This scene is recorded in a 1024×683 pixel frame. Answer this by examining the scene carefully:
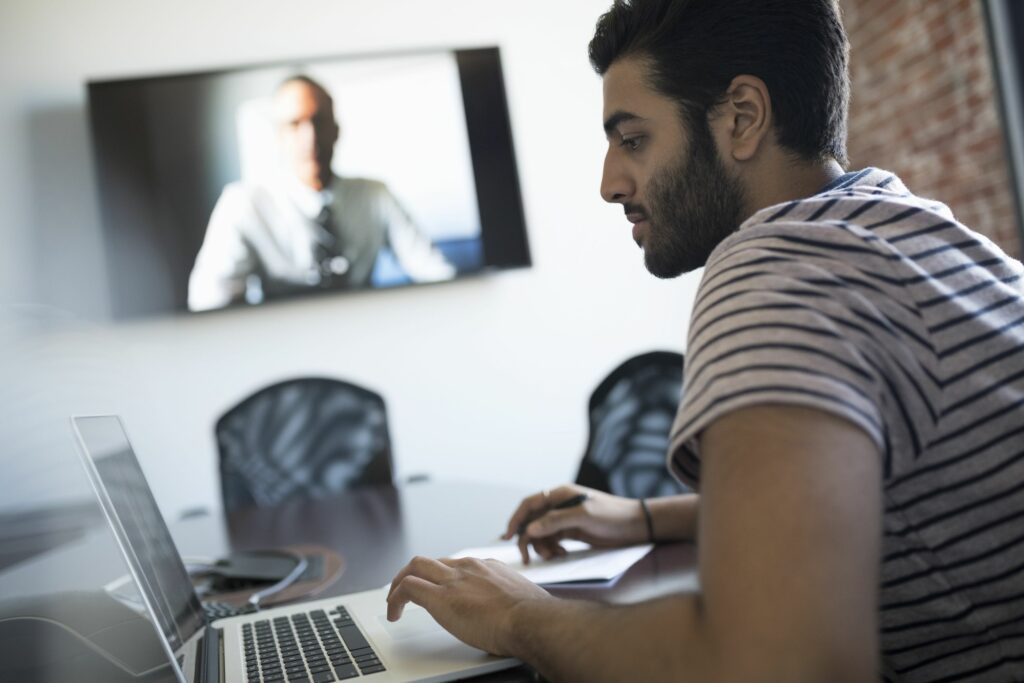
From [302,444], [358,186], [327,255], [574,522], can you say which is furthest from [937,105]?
[574,522]

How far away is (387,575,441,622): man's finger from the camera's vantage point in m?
0.91

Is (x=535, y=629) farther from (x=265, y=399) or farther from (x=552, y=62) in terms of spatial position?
(x=552, y=62)

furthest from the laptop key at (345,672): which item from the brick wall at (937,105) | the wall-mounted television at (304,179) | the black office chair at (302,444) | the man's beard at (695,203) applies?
the wall-mounted television at (304,179)

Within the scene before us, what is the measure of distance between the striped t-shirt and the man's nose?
26 centimetres

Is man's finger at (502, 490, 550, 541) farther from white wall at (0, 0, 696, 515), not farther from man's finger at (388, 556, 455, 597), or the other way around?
white wall at (0, 0, 696, 515)

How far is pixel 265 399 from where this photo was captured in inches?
107

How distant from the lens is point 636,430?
2148 mm

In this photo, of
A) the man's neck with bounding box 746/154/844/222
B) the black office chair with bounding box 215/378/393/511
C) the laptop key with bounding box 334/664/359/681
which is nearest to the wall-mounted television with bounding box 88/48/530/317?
the black office chair with bounding box 215/378/393/511

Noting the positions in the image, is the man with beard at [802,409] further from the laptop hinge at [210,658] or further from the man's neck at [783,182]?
the laptop hinge at [210,658]

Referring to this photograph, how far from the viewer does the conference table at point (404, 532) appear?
3.64 ft

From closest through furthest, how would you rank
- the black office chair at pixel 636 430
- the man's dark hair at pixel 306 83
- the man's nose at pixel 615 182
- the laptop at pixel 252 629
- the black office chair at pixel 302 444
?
1. the laptop at pixel 252 629
2. the man's nose at pixel 615 182
3. the black office chair at pixel 636 430
4. the black office chair at pixel 302 444
5. the man's dark hair at pixel 306 83

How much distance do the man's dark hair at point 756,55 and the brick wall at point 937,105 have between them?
1.98 m

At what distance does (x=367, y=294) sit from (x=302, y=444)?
91 centimetres

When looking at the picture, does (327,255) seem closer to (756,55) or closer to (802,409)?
(756,55)
